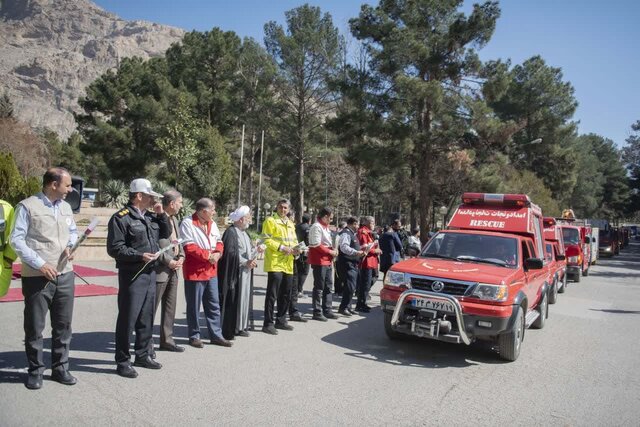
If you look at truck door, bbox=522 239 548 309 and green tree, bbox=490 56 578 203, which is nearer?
truck door, bbox=522 239 548 309

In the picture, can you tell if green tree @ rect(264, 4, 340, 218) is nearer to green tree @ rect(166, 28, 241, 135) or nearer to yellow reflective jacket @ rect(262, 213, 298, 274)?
green tree @ rect(166, 28, 241, 135)

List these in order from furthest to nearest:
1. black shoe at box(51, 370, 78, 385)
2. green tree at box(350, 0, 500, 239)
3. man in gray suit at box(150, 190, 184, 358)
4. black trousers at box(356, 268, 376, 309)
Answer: green tree at box(350, 0, 500, 239), black trousers at box(356, 268, 376, 309), man in gray suit at box(150, 190, 184, 358), black shoe at box(51, 370, 78, 385)

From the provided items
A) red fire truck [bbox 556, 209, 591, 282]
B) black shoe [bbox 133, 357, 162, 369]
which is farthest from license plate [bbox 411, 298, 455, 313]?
red fire truck [bbox 556, 209, 591, 282]

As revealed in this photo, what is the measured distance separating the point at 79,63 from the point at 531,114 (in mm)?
162167

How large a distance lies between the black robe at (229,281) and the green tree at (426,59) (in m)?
18.6

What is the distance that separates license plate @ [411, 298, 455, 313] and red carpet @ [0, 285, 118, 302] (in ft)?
22.0

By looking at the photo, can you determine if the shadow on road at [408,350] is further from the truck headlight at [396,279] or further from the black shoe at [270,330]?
the truck headlight at [396,279]

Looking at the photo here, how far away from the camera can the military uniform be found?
5.18m

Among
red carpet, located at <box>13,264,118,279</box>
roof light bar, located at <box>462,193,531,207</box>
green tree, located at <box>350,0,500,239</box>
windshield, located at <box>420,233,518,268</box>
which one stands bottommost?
red carpet, located at <box>13,264,118,279</box>

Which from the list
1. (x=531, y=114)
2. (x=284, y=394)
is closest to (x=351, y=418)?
(x=284, y=394)

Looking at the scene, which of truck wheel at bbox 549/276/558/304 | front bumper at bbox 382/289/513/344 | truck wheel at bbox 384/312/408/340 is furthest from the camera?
truck wheel at bbox 549/276/558/304

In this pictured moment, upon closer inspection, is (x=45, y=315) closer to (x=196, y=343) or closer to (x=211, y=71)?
(x=196, y=343)

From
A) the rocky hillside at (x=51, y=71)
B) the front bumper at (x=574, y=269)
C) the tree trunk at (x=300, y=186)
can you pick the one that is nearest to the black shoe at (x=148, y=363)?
the front bumper at (x=574, y=269)

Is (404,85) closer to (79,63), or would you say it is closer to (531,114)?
(531,114)
